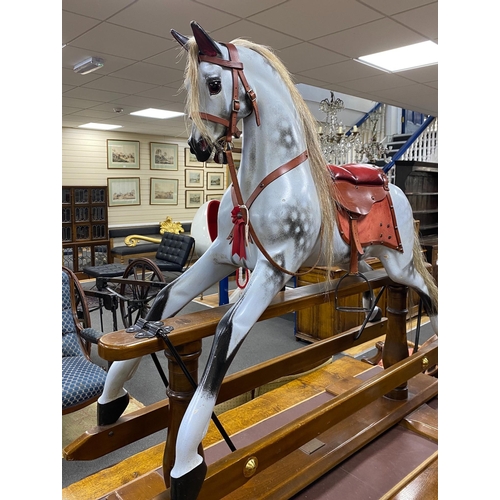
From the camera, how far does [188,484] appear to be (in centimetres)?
102

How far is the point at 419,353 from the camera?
1812 millimetres

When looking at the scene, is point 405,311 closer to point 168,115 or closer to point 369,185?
point 369,185

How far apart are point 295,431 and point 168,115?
594 cm

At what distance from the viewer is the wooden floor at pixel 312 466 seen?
1.37m

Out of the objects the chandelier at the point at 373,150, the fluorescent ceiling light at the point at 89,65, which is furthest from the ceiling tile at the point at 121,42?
the chandelier at the point at 373,150

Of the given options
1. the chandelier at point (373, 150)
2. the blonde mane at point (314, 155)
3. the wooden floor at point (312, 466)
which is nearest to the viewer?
the blonde mane at point (314, 155)

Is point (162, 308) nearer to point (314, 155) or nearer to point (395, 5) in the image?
point (314, 155)

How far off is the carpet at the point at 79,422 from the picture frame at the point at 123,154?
6.41 m

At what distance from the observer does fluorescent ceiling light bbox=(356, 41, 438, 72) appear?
3.43m

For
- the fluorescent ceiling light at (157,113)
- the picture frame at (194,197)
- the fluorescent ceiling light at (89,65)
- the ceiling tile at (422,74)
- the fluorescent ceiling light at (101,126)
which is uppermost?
the fluorescent ceiling light at (101,126)

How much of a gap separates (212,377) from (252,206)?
483 millimetres

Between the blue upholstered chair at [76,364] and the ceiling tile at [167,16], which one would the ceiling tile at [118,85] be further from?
the blue upholstered chair at [76,364]

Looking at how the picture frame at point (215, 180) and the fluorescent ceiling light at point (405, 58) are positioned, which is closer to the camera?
the fluorescent ceiling light at point (405, 58)

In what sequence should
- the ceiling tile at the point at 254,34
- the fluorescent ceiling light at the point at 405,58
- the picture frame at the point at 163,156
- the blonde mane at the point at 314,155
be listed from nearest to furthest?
the blonde mane at the point at 314,155, the ceiling tile at the point at 254,34, the fluorescent ceiling light at the point at 405,58, the picture frame at the point at 163,156
